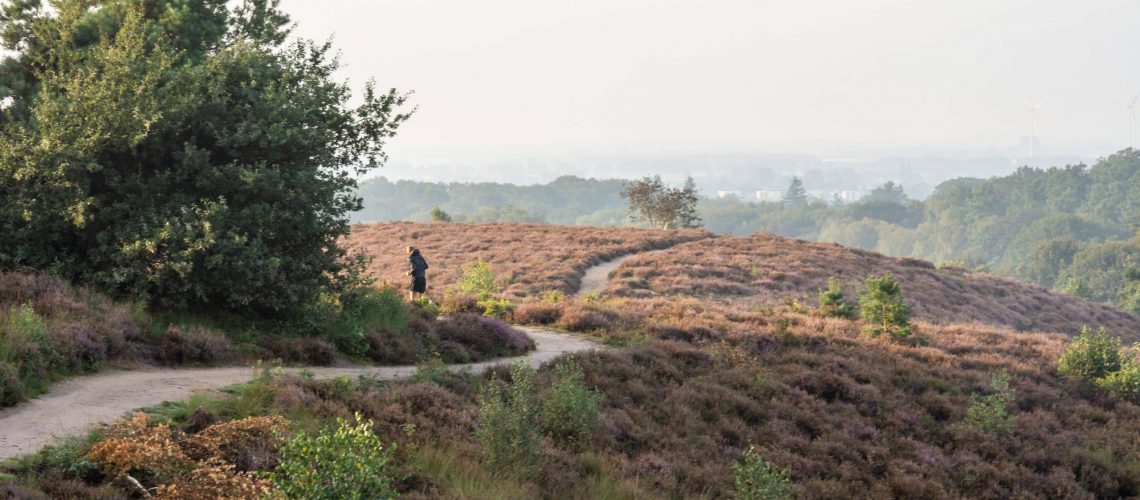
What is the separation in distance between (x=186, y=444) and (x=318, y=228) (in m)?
7.64

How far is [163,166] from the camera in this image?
Result: 45.5 feet

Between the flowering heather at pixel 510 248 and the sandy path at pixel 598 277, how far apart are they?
0.39 m

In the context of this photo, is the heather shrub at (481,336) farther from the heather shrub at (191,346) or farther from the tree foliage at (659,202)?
the tree foliage at (659,202)

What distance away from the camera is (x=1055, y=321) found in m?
40.1

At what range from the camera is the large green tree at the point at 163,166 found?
12695 millimetres

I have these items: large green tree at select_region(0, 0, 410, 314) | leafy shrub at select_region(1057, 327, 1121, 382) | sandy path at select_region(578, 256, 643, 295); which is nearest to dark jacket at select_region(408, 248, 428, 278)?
large green tree at select_region(0, 0, 410, 314)

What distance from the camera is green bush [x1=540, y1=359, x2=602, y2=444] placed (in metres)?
11.1

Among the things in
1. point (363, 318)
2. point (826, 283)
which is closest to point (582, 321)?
point (363, 318)

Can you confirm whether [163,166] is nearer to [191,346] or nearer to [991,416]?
[191,346]

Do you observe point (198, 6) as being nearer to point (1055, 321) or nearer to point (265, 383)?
point (265, 383)

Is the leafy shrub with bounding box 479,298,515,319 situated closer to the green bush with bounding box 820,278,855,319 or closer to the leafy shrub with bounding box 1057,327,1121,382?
the green bush with bounding box 820,278,855,319

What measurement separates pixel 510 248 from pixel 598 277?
335 inches

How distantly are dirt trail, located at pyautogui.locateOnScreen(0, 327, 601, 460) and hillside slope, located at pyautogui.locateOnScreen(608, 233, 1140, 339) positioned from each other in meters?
21.7

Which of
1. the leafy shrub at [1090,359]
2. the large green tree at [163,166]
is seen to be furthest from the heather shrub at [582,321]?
the leafy shrub at [1090,359]
